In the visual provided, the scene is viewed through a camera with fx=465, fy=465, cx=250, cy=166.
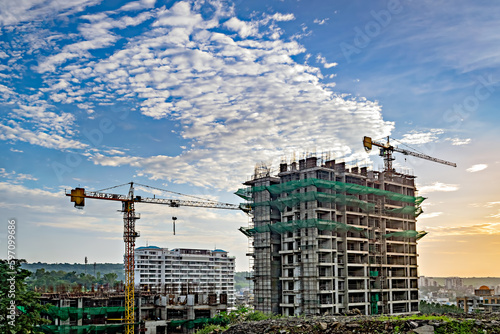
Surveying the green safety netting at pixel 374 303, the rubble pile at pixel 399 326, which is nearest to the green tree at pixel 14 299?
the rubble pile at pixel 399 326

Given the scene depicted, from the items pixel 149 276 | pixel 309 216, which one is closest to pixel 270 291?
pixel 309 216

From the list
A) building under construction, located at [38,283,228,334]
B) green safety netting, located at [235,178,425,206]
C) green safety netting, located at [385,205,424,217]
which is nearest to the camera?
building under construction, located at [38,283,228,334]

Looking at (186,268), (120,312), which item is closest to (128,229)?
(120,312)

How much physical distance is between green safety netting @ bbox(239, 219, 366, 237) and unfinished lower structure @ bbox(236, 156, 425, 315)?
12 centimetres

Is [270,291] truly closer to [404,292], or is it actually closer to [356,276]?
[356,276]

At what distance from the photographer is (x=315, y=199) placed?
5747 centimetres

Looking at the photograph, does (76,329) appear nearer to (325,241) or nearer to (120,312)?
(120,312)

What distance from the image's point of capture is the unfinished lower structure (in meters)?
57.1

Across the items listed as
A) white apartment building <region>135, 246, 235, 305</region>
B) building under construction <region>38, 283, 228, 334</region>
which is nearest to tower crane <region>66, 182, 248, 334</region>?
building under construction <region>38, 283, 228, 334</region>

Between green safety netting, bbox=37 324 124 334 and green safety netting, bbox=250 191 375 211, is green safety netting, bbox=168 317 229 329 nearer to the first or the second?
green safety netting, bbox=37 324 124 334

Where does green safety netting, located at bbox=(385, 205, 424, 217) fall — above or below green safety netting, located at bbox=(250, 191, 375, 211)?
below

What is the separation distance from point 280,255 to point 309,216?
7768 millimetres

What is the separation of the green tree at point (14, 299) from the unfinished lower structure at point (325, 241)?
3680 centimetres

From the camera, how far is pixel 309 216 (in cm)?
5775
